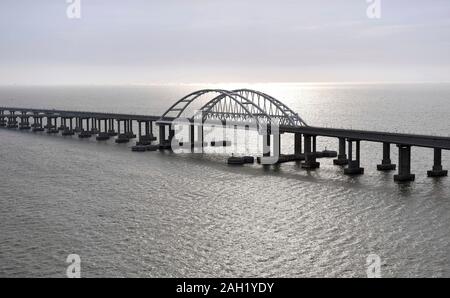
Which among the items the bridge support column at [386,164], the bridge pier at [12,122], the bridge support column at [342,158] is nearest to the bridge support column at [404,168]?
the bridge support column at [386,164]

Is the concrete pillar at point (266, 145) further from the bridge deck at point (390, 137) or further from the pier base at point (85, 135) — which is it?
the pier base at point (85, 135)

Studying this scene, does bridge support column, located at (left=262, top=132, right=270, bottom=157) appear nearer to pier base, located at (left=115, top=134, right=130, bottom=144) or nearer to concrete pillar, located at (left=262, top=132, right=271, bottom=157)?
concrete pillar, located at (left=262, top=132, right=271, bottom=157)

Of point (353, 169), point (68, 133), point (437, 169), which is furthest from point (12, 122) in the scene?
point (437, 169)

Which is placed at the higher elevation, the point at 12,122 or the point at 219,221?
the point at 12,122

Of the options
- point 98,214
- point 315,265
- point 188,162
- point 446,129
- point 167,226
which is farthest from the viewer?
point 446,129

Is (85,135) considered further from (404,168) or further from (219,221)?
(219,221)
